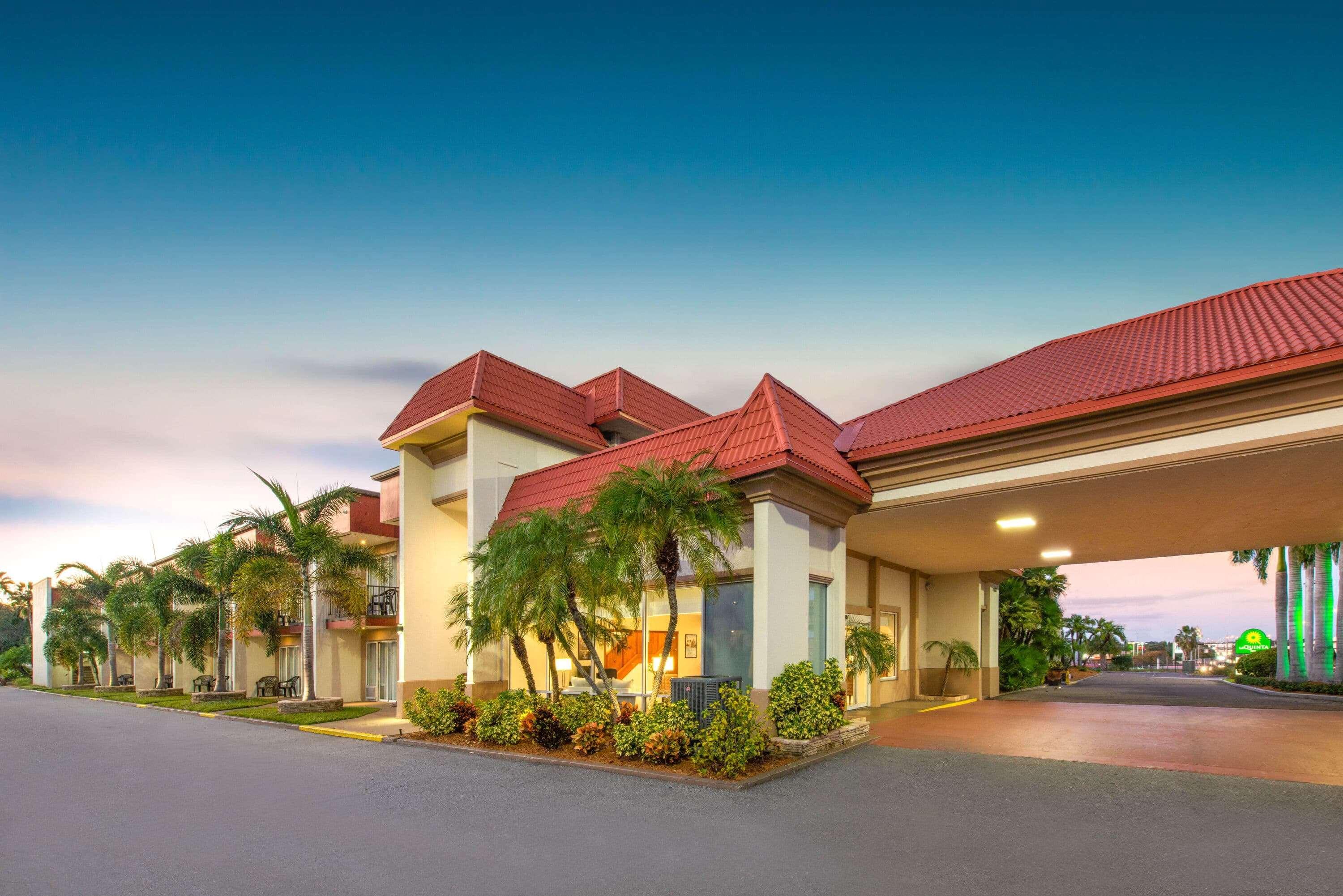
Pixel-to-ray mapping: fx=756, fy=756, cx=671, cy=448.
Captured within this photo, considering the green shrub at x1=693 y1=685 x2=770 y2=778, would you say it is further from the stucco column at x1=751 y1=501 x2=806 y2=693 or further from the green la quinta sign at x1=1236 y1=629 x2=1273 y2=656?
the green la quinta sign at x1=1236 y1=629 x2=1273 y2=656

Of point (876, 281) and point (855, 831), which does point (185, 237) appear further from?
point (855, 831)

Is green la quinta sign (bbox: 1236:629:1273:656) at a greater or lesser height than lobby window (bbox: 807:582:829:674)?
lesser

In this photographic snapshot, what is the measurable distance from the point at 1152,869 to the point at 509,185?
1761 cm

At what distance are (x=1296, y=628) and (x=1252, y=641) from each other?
1753 centimetres

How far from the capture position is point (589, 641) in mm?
14203

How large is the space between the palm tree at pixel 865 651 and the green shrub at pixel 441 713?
8.89m

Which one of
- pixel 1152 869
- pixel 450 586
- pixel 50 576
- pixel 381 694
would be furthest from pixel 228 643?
pixel 1152 869

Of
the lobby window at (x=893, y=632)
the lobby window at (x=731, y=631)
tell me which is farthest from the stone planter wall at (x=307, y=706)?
the lobby window at (x=893, y=632)

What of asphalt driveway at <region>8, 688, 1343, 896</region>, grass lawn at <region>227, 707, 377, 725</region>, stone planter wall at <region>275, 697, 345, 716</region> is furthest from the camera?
stone planter wall at <region>275, 697, 345, 716</region>

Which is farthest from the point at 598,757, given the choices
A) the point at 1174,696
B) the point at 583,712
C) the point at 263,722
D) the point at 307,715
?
the point at 1174,696

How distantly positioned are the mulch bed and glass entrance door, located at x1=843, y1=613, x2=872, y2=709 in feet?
29.5

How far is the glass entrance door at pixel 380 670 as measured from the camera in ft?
90.7

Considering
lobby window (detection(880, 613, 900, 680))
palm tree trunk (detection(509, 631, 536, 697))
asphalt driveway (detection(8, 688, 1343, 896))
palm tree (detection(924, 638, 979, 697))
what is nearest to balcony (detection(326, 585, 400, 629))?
palm tree trunk (detection(509, 631, 536, 697))

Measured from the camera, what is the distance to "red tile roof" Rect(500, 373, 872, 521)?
13.2 meters
